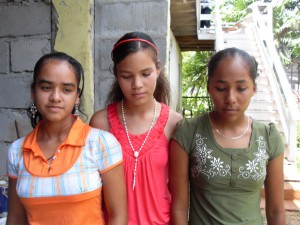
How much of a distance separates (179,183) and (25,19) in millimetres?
1873

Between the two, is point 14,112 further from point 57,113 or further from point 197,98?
point 197,98

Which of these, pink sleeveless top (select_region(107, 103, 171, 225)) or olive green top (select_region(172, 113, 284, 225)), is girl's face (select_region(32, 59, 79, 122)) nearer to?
pink sleeveless top (select_region(107, 103, 171, 225))

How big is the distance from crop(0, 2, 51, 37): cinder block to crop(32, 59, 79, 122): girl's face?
4.21ft

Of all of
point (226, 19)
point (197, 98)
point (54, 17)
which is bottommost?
point (197, 98)

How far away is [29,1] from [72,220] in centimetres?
190

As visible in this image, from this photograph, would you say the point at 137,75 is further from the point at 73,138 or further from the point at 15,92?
the point at 15,92

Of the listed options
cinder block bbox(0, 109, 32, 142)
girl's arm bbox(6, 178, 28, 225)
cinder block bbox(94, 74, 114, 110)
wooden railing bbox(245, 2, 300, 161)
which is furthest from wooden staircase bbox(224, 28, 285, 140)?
girl's arm bbox(6, 178, 28, 225)

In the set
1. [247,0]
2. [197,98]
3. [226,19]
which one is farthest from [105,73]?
[247,0]

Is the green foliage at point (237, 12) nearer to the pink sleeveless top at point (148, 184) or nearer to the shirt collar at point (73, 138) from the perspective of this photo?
the pink sleeveless top at point (148, 184)

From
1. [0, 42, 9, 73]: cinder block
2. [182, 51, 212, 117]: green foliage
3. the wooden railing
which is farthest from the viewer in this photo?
[182, 51, 212, 117]: green foliage

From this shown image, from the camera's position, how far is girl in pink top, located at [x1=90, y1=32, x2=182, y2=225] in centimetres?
143

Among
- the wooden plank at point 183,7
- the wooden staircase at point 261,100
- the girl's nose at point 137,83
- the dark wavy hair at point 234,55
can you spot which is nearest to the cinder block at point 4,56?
the girl's nose at point 137,83

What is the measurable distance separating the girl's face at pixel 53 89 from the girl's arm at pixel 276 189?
0.92m

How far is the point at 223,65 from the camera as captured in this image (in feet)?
4.46
